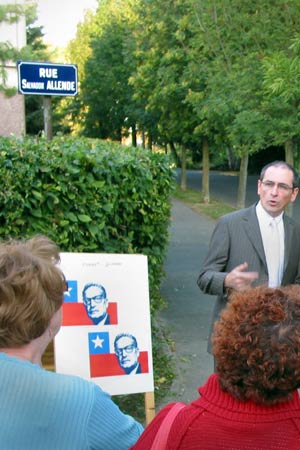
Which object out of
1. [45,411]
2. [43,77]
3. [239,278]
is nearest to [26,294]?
[45,411]

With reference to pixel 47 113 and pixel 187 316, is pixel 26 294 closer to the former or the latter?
pixel 47 113

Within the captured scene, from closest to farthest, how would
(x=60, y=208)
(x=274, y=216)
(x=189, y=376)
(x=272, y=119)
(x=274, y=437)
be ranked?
1. (x=274, y=437)
2. (x=274, y=216)
3. (x=60, y=208)
4. (x=189, y=376)
5. (x=272, y=119)

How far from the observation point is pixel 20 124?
12.6m

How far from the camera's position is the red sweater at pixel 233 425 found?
5.02ft

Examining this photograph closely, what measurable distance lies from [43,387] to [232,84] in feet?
27.4

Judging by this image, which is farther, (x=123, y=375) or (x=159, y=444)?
(x=123, y=375)

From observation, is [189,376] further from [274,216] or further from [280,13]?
[280,13]

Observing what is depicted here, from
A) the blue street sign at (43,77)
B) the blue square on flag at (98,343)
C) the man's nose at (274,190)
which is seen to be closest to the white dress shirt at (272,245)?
the man's nose at (274,190)

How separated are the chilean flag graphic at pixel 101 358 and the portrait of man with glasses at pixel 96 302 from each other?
0.09 meters

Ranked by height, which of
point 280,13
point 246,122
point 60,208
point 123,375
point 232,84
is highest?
point 280,13

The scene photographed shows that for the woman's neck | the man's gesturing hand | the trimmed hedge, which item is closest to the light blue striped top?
the woman's neck

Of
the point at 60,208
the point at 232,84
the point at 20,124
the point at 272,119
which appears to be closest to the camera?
the point at 60,208

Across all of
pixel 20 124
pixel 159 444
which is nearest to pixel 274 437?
pixel 159 444

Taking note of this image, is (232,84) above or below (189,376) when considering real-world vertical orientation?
above
